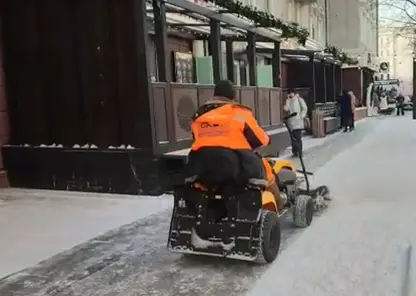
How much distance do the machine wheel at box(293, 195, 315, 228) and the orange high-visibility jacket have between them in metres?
1.64

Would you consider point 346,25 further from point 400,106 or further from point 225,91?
point 225,91

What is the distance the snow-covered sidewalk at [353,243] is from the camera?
520 centimetres

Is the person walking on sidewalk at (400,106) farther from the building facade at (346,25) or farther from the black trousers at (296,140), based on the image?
the black trousers at (296,140)

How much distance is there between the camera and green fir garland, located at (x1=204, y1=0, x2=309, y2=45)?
1282 centimetres

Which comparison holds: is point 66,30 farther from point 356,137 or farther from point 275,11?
point 275,11

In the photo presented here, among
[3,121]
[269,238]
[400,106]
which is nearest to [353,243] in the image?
[269,238]

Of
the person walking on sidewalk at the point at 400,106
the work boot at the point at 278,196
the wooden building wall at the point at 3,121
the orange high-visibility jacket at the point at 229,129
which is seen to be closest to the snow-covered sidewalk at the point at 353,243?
the work boot at the point at 278,196

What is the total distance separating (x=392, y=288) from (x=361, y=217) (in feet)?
9.57

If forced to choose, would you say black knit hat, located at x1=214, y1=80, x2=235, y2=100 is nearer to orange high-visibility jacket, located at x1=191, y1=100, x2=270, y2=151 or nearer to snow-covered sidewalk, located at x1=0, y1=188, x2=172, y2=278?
orange high-visibility jacket, located at x1=191, y1=100, x2=270, y2=151

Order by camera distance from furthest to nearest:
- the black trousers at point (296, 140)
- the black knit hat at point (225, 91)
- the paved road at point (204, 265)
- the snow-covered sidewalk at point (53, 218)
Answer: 1. the black trousers at point (296, 140)
2. the snow-covered sidewalk at point (53, 218)
3. the black knit hat at point (225, 91)
4. the paved road at point (204, 265)

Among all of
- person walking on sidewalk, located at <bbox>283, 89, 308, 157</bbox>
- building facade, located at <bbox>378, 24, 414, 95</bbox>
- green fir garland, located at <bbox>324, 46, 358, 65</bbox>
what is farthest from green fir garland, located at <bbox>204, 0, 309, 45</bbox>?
building facade, located at <bbox>378, 24, 414, 95</bbox>

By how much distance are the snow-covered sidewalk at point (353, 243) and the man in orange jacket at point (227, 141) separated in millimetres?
1017

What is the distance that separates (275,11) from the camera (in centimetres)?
2788

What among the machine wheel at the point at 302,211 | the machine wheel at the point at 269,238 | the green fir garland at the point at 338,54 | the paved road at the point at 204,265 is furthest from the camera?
the green fir garland at the point at 338,54
